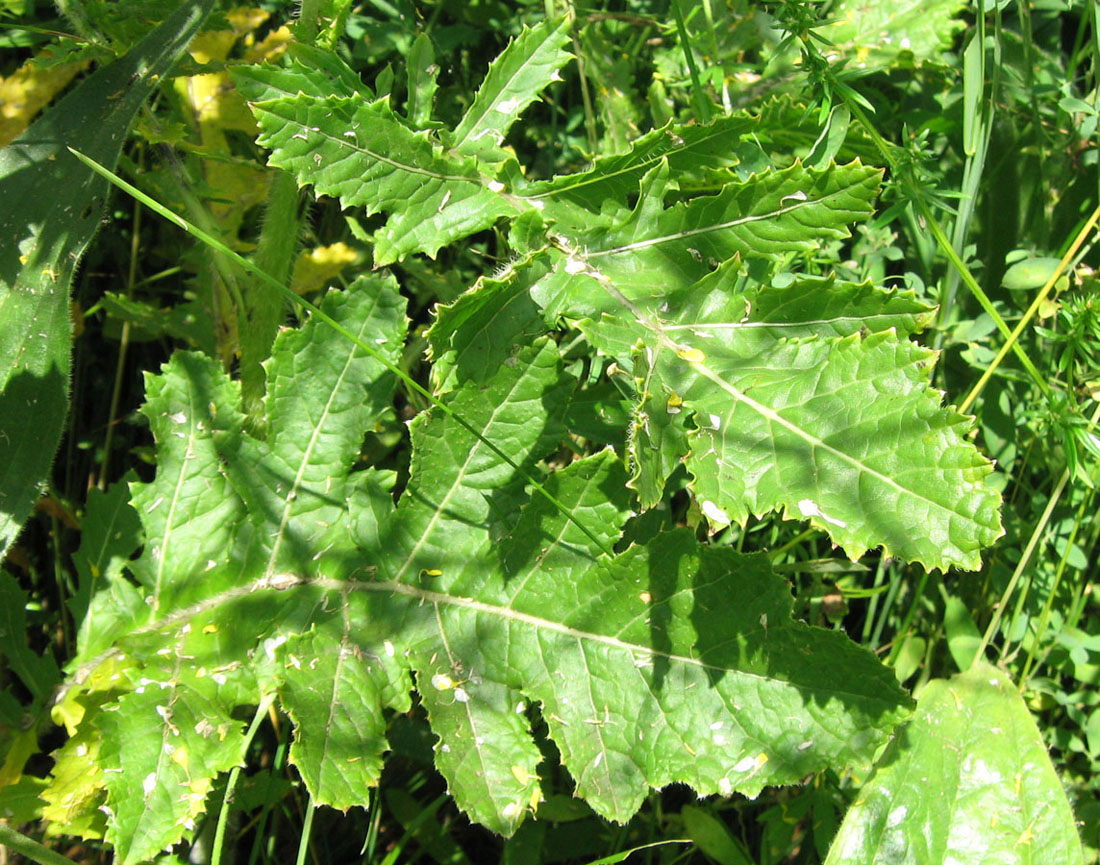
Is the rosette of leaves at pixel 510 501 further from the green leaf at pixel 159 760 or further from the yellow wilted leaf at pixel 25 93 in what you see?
the yellow wilted leaf at pixel 25 93

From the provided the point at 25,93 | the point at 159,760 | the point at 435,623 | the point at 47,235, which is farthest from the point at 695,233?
the point at 25,93

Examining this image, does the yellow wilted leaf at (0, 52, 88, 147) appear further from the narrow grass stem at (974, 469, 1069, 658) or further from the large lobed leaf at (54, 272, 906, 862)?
the narrow grass stem at (974, 469, 1069, 658)

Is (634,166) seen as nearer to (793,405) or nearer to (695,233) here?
(695,233)

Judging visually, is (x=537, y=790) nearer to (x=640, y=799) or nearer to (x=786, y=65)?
Answer: (x=640, y=799)

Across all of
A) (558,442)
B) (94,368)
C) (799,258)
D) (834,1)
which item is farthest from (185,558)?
(834,1)

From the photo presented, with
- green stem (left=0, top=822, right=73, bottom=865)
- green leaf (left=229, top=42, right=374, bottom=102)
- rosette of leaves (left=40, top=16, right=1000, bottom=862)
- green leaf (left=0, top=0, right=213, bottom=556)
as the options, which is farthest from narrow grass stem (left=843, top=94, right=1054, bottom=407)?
green stem (left=0, top=822, right=73, bottom=865)
